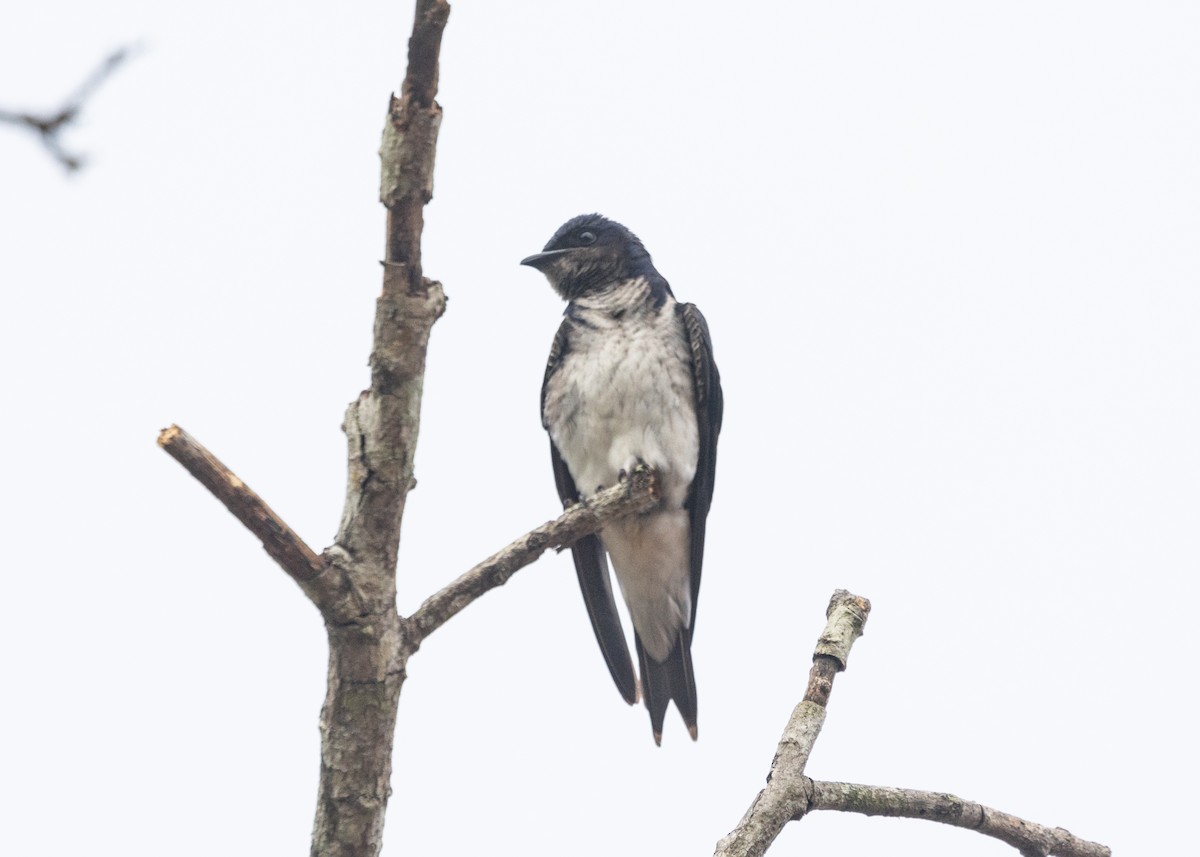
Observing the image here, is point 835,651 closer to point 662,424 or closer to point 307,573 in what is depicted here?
point 307,573

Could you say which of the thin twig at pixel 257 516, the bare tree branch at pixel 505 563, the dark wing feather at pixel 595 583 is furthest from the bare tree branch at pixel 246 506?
the dark wing feather at pixel 595 583

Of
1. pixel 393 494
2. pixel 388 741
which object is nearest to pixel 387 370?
pixel 393 494

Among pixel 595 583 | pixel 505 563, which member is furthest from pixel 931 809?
pixel 595 583

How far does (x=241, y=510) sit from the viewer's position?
3.95 m

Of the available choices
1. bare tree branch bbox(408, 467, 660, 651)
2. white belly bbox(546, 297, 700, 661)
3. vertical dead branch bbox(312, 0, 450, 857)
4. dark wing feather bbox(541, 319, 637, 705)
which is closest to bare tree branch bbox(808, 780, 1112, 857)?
bare tree branch bbox(408, 467, 660, 651)

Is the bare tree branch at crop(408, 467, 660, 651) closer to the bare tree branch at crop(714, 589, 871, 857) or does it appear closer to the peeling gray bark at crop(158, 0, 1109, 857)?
the peeling gray bark at crop(158, 0, 1109, 857)

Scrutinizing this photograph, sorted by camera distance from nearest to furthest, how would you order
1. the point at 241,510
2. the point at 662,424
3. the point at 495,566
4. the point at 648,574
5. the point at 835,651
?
the point at 241,510 → the point at 495,566 → the point at 835,651 → the point at 662,424 → the point at 648,574

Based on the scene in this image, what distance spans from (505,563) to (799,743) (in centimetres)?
115

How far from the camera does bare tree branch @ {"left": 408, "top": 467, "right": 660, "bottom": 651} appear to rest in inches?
164

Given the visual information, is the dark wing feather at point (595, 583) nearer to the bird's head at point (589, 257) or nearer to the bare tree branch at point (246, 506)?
the bird's head at point (589, 257)

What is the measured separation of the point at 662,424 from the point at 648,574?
1.05 metres

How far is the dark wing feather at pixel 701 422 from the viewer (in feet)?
26.8

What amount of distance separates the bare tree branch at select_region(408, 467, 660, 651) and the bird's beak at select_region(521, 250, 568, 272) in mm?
3679

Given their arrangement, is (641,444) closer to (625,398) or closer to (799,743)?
(625,398)
